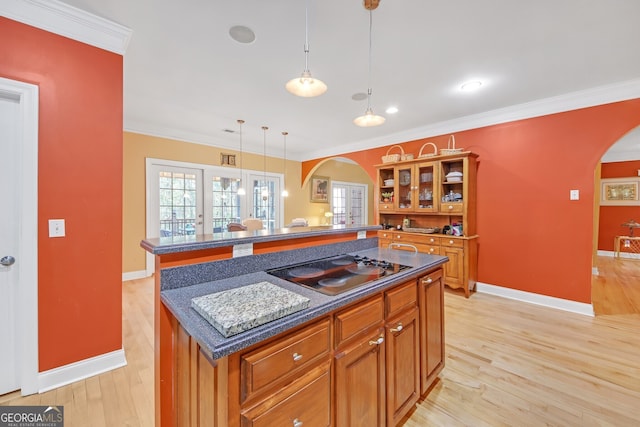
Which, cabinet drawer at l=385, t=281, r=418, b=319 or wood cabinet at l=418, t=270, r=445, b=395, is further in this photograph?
wood cabinet at l=418, t=270, r=445, b=395

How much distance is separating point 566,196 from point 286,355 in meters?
3.85

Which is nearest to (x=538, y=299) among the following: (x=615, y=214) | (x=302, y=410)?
(x=302, y=410)

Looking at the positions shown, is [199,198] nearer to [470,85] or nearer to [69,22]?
[69,22]

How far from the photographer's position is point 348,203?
7.80 meters

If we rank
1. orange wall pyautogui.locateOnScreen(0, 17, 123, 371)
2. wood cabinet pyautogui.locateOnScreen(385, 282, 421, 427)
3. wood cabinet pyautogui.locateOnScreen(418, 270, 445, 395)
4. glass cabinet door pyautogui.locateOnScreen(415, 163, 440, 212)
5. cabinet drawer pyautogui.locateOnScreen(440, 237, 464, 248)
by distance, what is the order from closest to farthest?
wood cabinet pyautogui.locateOnScreen(385, 282, 421, 427) → wood cabinet pyautogui.locateOnScreen(418, 270, 445, 395) → orange wall pyautogui.locateOnScreen(0, 17, 123, 371) → cabinet drawer pyautogui.locateOnScreen(440, 237, 464, 248) → glass cabinet door pyautogui.locateOnScreen(415, 163, 440, 212)

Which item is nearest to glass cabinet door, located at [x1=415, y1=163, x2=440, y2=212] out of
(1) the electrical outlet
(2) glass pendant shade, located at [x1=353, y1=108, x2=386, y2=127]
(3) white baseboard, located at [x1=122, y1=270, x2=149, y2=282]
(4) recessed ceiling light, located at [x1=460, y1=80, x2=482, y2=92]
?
(4) recessed ceiling light, located at [x1=460, y1=80, x2=482, y2=92]

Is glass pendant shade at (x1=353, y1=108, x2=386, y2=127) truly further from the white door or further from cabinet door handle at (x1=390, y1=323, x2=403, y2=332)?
the white door

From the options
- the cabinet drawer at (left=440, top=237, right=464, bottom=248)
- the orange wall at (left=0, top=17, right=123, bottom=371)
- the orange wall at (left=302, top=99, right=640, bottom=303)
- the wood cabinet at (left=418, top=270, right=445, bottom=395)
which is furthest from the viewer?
the cabinet drawer at (left=440, top=237, right=464, bottom=248)

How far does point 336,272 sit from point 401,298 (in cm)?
38

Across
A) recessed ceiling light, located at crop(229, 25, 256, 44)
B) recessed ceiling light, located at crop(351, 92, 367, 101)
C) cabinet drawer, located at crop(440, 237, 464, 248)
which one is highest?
recessed ceiling light, located at crop(351, 92, 367, 101)

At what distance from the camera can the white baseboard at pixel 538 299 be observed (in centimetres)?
292

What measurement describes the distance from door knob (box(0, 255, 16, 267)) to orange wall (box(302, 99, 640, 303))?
15.9 ft

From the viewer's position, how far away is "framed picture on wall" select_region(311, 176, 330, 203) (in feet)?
22.4

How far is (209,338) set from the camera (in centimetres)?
73
